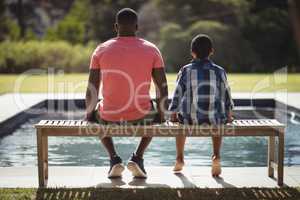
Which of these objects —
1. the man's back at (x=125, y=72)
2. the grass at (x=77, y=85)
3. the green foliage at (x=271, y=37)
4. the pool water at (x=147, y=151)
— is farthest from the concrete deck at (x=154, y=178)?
the green foliage at (x=271, y=37)

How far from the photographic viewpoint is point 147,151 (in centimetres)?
809

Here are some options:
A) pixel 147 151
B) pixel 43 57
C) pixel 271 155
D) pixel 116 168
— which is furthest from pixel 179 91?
pixel 43 57

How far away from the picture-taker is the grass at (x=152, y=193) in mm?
4594

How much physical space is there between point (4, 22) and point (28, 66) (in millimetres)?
13127

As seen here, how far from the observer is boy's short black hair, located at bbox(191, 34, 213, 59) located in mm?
5359

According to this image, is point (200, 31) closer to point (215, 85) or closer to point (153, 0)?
point (153, 0)

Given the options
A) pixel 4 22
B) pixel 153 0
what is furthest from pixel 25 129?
pixel 4 22

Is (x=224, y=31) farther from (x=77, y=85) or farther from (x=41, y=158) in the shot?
(x=41, y=158)

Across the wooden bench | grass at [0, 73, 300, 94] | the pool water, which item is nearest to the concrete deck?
the wooden bench

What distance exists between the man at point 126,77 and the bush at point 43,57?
24.6 metres

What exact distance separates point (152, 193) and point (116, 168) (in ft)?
2.38

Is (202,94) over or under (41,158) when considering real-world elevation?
over

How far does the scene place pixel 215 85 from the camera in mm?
5320

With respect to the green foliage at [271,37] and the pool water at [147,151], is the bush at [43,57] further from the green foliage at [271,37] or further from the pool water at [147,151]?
the pool water at [147,151]
